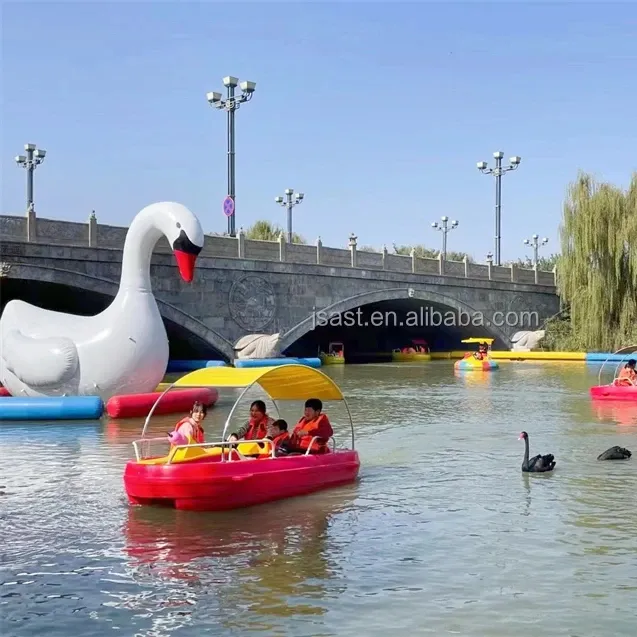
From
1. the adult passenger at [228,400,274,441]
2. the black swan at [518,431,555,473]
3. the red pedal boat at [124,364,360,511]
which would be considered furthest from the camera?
the black swan at [518,431,555,473]

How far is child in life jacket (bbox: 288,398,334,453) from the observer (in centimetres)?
1109

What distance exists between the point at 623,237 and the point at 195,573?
33183 millimetres

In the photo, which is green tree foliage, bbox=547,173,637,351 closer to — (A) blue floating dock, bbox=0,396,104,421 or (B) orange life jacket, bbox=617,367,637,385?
(B) orange life jacket, bbox=617,367,637,385

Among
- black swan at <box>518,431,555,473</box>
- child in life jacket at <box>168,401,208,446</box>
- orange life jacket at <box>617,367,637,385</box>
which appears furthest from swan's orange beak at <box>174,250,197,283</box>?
orange life jacket at <box>617,367,637,385</box>

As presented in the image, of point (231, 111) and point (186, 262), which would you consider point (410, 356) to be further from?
point (186, 262)

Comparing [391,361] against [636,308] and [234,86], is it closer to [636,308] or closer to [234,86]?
[636,308]

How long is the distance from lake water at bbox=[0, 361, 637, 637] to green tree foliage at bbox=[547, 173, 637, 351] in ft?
78.7

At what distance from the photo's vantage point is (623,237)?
37.7m

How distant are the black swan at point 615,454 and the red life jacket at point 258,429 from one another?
517 cm

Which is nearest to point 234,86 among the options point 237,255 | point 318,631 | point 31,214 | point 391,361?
point 237,255

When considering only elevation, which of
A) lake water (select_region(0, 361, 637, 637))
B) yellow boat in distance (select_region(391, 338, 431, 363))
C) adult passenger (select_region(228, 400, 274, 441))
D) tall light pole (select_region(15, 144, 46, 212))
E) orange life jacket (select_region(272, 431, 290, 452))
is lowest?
lake water (select_region(0, 361, 637, 637))

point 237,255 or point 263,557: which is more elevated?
point 237,255

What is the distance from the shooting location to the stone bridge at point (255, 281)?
88.5 ft

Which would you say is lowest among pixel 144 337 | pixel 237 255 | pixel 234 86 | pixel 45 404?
pixel 45 404
